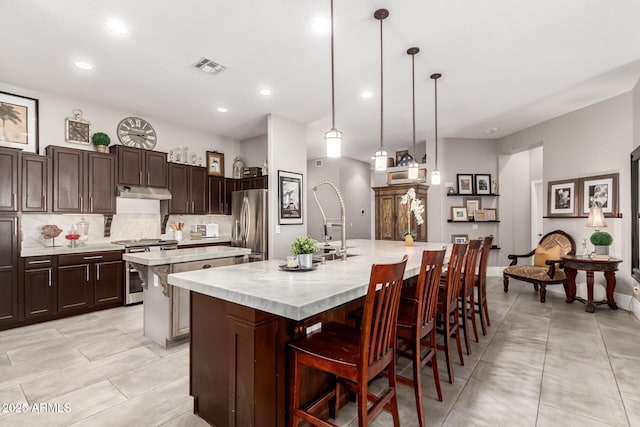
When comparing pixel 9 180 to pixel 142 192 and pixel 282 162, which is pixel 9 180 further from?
pixel 282 162

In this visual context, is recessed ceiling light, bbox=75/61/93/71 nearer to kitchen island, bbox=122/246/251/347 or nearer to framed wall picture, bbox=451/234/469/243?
kitchen island, bbox=122/246/251/347

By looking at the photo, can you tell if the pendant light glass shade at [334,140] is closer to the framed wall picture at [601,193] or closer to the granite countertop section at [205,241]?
the granite countertop section at [205,241]

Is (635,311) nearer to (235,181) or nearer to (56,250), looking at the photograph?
(235,181)

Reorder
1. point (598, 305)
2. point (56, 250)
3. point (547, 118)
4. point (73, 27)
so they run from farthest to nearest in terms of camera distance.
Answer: point (547, 118)
point (598, 305)
point (56, 250)
point (73, 27)

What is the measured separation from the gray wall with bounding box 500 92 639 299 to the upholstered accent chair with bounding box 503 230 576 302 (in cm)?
20

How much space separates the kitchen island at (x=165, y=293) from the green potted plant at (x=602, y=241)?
5.09 meters

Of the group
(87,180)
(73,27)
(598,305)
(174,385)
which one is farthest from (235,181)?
(598,305)

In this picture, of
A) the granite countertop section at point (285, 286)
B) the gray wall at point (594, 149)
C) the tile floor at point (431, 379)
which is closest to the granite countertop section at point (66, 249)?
the tile floor at point (431, 379)

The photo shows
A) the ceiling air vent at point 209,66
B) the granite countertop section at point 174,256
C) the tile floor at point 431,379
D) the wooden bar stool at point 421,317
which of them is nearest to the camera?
the wooden bar stool at point 421,317

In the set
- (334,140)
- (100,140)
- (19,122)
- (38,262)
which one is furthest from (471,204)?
(19,122)

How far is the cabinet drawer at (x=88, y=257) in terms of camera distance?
400 cm

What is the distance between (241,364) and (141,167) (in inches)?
174

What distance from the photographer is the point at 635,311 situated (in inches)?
A: 158

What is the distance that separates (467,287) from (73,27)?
4413 millimetres
